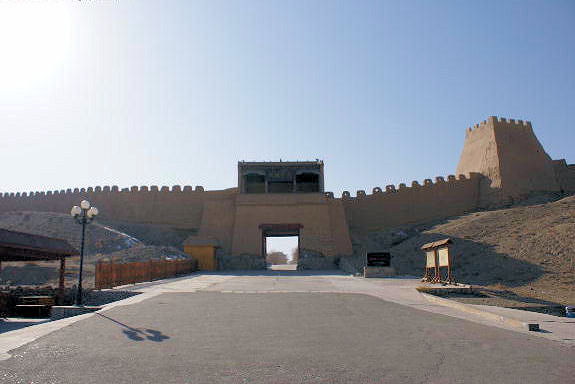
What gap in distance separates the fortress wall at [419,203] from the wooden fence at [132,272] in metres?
18.2

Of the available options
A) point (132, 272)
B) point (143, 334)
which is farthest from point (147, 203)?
point (143, 334)

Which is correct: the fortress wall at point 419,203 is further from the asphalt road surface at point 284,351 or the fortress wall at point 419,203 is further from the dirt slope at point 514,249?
the asphalt road surface at point 284,351

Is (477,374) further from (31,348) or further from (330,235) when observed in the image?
(330,235)

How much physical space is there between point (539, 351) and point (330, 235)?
27898mm

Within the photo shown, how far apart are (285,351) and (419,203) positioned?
31715mm

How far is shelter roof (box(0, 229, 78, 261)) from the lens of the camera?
10.8 metres

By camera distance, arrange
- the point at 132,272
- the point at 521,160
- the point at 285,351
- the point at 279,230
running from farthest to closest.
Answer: the point at 279,230, the point at 521,160, the point at 132,272, the point at 285,351

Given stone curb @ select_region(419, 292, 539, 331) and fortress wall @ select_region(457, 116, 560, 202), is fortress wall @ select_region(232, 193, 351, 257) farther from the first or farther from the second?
stone curb @ select_region(419, 292, 539, 331)

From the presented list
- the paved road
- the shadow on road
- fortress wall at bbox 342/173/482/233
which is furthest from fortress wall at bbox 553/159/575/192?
the shadow on road

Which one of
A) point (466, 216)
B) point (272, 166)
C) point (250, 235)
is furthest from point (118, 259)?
point (466, 216)

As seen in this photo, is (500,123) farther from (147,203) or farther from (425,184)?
(147,203)

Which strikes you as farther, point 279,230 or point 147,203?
point 147,203

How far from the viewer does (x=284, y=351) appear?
234 inches

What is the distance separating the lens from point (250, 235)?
113 feet
